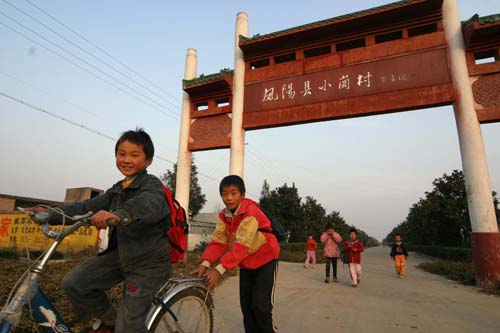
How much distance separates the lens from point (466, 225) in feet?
76.6

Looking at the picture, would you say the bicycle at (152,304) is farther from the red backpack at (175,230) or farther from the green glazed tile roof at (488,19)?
the green glazed tile roof at (488,19)

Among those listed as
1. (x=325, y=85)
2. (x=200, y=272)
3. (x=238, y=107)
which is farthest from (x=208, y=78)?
(x=200, y=272)

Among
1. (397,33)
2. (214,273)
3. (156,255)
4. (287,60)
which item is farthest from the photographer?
(287,60)

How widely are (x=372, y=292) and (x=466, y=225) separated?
72.4ft

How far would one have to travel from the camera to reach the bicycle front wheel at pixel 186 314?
2148 mm

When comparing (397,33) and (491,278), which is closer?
(491,278)

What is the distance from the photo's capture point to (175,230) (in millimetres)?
2121

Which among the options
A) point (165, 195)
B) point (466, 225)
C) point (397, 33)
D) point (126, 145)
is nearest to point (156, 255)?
point (165, 195)

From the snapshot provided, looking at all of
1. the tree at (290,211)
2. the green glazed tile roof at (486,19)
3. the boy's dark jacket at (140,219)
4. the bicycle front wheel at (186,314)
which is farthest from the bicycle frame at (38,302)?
the tree at (290,211)

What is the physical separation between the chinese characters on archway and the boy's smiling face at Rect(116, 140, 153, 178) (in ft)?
Answer: 22.3

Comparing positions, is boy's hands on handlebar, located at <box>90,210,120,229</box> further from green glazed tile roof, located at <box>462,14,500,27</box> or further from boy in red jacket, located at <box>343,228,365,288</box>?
green glazed tile roof, located at <box>462,14,500,27</box>

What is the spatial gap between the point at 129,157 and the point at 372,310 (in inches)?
161

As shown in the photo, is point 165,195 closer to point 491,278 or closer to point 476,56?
point 491,278

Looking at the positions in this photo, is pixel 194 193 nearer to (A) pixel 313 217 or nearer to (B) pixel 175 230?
(A) pixel 313 217
